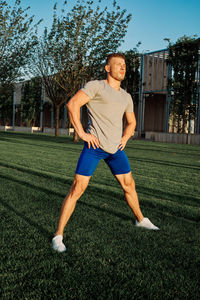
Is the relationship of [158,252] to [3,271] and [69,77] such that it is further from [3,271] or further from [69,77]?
[69,77]

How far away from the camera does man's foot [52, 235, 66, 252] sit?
318 centimetres

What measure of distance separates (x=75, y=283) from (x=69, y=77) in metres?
22.8

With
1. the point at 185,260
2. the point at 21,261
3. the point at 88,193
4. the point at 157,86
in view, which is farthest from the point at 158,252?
→ the point at 157,86

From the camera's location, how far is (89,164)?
3.35 m

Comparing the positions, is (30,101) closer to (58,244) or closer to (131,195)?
(131,195)

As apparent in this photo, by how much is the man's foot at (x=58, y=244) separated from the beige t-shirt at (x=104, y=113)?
A: 1.01 metres

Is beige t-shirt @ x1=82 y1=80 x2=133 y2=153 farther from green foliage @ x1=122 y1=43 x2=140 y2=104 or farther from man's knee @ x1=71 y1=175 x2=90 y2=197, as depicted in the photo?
green foliage @ x1=122 y1=43 x2=140 y2=104

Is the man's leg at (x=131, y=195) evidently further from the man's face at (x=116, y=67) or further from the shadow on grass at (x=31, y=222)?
the man's face at (x=116, y=67)

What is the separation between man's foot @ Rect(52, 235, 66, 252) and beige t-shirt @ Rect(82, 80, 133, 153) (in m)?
1.01

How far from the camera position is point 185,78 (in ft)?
97.0

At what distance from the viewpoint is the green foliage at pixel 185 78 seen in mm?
29297

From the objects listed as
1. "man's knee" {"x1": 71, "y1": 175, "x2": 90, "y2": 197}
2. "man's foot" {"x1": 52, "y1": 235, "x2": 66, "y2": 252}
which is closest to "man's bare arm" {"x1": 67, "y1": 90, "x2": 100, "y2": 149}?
"man's knee" {"x1": 71, "y1": 175, "x2": 90, "y2": 197}

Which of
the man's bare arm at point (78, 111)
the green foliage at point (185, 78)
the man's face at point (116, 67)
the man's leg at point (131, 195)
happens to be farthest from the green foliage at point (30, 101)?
the man's bare arm at point (78, 111)

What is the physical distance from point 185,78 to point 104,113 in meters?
28.0
